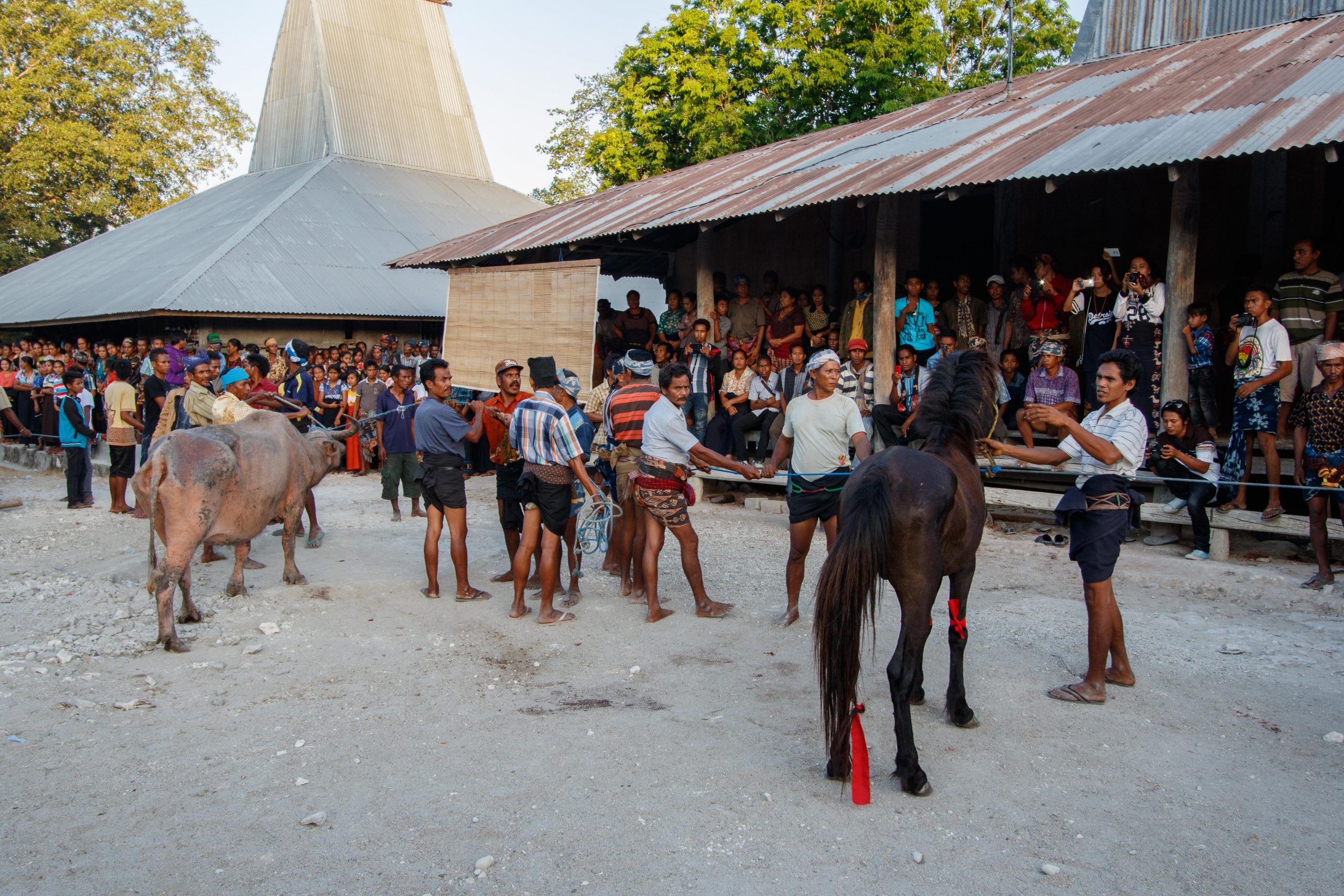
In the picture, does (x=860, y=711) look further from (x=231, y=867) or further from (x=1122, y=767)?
(x=231, y=867)

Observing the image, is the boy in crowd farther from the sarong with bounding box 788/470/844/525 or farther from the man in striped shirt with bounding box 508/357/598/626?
the sarong with bounding box 788/470/844/525

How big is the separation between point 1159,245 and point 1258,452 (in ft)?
10.7

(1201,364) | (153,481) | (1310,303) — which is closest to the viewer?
(153,481)

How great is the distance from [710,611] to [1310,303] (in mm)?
5669

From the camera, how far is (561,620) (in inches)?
252

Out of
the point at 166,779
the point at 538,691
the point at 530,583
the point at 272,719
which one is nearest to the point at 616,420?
the point at 530,583

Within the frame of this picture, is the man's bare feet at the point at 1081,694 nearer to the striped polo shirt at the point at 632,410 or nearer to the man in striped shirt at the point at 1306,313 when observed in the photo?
the striped polo shirt at the point at 632,410

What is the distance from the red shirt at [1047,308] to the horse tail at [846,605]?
6.33 metres

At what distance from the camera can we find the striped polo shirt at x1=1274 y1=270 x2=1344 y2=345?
25.0 feet

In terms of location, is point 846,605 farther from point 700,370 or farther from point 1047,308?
point 700,370

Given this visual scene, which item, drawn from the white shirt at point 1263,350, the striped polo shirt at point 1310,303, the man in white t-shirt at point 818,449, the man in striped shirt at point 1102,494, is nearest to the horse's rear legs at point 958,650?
the man in striped shirt at point 1102,494

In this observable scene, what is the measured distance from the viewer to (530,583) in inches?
292

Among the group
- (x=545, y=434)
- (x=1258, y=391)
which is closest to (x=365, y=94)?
(x=545, y=434)

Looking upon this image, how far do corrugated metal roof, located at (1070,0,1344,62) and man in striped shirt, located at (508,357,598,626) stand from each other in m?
10.6
